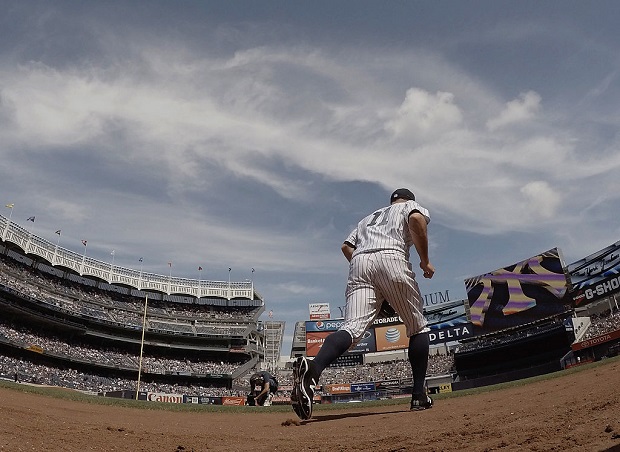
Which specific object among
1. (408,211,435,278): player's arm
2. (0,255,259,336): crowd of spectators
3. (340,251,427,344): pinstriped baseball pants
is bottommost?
(340,251,427,344): pinstriped baseball pants

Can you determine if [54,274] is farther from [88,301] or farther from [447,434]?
[447,434]

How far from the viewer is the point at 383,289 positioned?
502 cm

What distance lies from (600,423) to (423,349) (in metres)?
2.48

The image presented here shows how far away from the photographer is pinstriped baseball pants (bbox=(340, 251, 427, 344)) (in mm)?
4949

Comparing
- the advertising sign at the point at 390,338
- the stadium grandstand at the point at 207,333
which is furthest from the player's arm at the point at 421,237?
the advertising sign at the point at 390,338

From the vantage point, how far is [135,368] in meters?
46.3

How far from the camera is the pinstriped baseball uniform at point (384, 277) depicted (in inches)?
195

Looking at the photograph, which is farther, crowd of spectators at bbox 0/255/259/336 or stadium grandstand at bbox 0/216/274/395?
crowd of spectators at bbox 0/255/259/336

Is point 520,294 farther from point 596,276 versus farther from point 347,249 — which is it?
point 347,249

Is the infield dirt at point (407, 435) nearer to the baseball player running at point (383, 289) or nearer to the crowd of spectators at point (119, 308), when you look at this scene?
the baseball player running at point (383, 289)

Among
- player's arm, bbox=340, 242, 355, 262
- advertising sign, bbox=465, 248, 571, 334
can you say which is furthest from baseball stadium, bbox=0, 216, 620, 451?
player's arm, bbox=340, 242, 355, 262

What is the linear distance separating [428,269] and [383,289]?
554 millimetres

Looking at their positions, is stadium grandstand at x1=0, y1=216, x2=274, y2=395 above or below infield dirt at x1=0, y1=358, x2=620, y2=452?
above

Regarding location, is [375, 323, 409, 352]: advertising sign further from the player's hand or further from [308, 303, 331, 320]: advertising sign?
the player's hand
